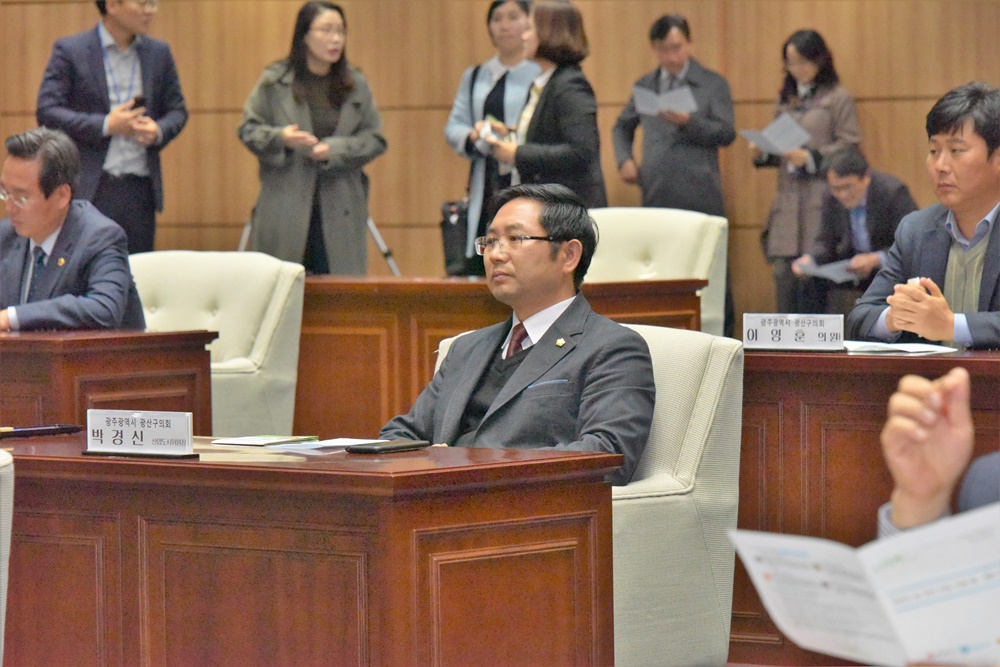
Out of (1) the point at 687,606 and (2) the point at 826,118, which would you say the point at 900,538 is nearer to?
(1) the point at 687,606

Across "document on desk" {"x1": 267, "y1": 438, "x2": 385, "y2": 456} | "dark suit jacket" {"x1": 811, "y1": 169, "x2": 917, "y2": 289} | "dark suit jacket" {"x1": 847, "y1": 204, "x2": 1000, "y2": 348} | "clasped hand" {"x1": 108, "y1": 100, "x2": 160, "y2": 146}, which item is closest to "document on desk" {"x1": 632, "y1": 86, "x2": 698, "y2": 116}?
"dark suit jacket" {"x1": 811, "y1": 169, "x2": 917, "y2": 289}

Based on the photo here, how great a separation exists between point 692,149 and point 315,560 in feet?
14.9

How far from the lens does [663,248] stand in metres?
5.46

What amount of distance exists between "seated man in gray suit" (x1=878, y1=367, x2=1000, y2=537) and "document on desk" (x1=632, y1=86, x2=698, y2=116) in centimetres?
487

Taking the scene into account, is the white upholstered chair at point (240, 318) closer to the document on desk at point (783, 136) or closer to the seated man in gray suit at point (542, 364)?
the seated man in gray suit at point (542, 364)

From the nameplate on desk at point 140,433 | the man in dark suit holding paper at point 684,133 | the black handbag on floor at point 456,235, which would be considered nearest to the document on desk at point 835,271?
the man in dark suit holding paper at point 684,133

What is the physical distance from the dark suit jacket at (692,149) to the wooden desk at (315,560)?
4.13 meters

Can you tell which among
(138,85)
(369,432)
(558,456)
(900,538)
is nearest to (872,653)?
(900,538)

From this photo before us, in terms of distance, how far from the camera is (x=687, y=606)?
9.85 feet

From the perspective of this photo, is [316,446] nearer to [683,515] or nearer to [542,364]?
[542,364]

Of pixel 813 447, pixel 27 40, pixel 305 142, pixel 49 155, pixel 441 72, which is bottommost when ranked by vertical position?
pixel 813 447

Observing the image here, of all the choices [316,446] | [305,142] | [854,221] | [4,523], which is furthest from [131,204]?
[4,523]

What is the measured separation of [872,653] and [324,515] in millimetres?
1121

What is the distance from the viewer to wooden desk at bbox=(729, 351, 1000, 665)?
320cm
